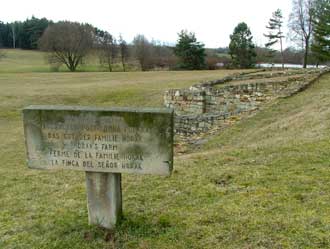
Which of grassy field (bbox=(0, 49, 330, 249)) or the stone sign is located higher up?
the stone sign

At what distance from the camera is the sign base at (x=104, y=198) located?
3475 millimetres

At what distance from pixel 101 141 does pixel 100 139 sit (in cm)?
2

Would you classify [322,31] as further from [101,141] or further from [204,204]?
[101,141]

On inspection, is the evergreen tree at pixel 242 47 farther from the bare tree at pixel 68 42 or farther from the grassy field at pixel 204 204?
the grassy field at pixel 204 204

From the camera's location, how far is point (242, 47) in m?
46.6

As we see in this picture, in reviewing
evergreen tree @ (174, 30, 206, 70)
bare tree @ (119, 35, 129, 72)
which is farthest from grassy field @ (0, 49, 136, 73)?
evergreen tree @ (174, 30, 206, 70)

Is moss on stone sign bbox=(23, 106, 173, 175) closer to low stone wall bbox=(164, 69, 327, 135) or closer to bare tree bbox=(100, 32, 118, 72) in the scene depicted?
low stone wall bbox=(164, 69, 327, 135)

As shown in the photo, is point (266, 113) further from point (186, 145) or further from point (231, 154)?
point (231, 154)

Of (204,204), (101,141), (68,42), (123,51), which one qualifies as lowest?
(204,204)

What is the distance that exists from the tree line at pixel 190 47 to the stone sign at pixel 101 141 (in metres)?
38.0

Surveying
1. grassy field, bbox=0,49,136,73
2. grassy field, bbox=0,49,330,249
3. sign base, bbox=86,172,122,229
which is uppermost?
grassy field, bbox=0,49,136,73

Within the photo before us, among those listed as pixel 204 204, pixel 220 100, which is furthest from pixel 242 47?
pixel 204 204

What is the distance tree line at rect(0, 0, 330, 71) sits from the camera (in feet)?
129

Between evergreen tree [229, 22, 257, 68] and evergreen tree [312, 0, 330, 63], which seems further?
evergreen tree [229, 22, 257, 68]
